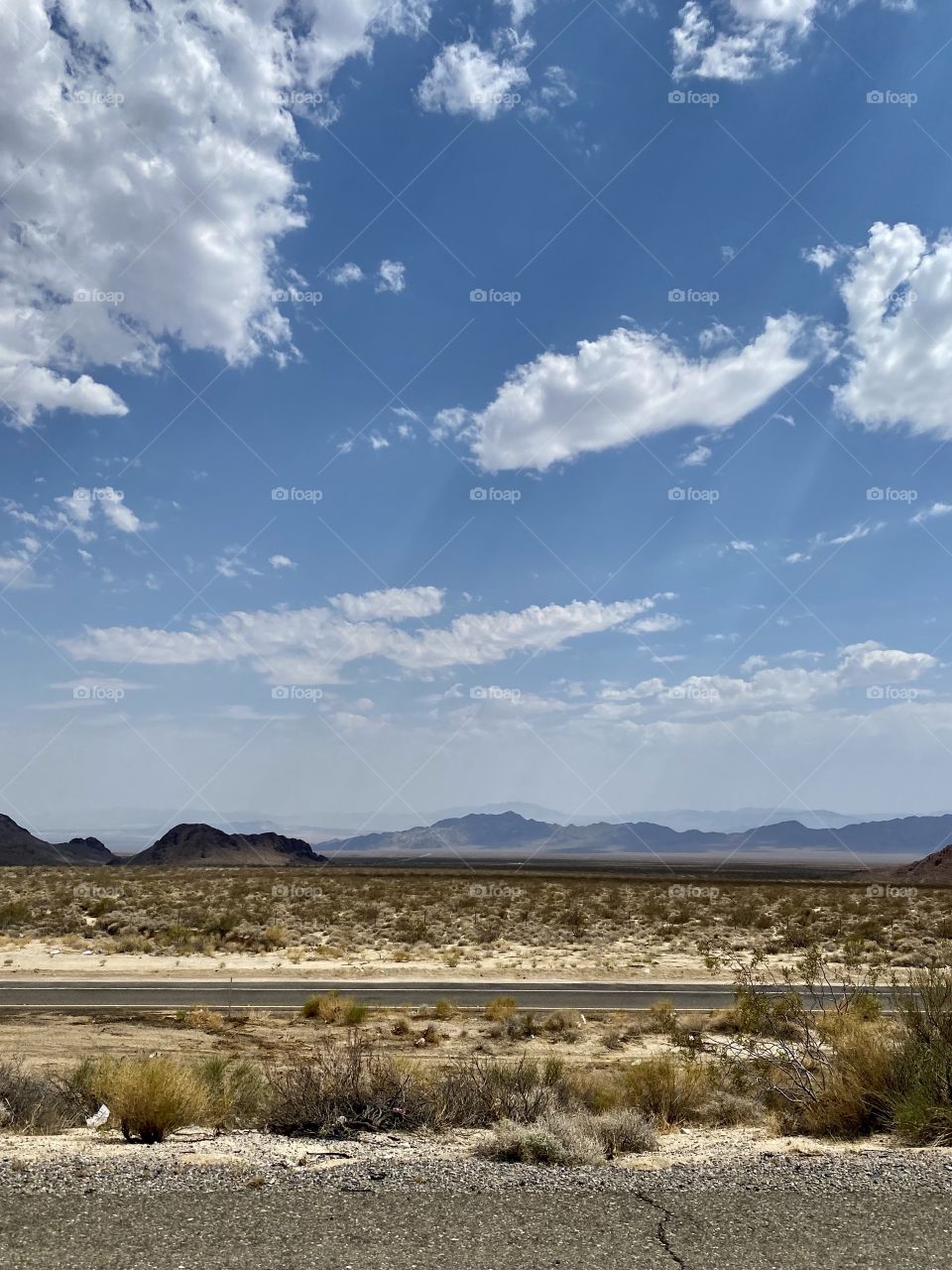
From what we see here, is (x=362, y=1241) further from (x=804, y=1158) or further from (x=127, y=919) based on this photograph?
(x=127, y=919)

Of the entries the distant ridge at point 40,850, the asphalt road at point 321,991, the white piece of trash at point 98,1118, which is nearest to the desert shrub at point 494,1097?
the white piece of trash at point 98,1118

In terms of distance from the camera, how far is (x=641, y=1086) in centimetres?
1043

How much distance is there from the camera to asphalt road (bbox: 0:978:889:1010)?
20609mm

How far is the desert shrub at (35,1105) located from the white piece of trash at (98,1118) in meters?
0.12

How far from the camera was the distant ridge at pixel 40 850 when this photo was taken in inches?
4958

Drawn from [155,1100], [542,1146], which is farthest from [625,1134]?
[155,1100]

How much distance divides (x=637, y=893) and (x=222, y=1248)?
59.0 m

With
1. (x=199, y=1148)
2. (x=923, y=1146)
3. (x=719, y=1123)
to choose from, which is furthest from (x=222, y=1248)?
(x=719, y=1123)

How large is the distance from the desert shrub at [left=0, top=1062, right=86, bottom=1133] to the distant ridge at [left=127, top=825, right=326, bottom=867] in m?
134

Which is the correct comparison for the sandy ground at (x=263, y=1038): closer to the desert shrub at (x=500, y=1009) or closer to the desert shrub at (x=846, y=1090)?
the desert shrub at (x=500, y=1009)

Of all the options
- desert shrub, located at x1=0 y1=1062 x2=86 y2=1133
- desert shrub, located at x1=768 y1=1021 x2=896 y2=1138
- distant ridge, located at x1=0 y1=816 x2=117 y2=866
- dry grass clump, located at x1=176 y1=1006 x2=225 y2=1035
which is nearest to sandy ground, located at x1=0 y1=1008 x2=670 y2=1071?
dry grass clump, located at x1=176 y1=1006 x2=225 y2=1035

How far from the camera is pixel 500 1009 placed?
19.2 m

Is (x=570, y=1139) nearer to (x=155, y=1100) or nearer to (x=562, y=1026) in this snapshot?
(x=155, y=1100)

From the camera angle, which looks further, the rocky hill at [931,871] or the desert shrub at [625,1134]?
the rocky hill at [931,871]
